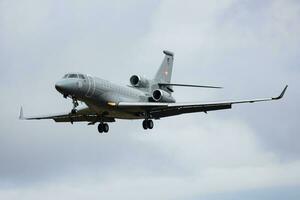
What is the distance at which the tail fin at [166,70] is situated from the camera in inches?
2889

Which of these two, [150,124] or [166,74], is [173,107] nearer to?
[150,124]

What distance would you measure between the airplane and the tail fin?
129 centimetres

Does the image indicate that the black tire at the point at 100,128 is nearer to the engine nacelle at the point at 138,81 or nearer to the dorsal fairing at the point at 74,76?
the engine nacelle at the point at 138,81

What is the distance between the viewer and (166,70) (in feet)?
247

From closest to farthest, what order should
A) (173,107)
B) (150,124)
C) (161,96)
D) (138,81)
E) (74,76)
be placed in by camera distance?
1. (74,76)
2. (173,107)
3. (150,124)
4. (161,96)
5. (138,81)

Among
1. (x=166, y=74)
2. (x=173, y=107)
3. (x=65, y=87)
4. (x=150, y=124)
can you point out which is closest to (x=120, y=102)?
(x=150, y=124)

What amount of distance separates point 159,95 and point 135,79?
2.33m

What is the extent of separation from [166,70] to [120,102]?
1107 centimetres

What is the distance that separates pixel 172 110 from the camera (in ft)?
220

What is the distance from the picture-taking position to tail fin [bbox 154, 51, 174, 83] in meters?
73.4

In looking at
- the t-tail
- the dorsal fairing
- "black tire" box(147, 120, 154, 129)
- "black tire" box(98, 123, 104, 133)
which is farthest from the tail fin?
the dorsal fairing

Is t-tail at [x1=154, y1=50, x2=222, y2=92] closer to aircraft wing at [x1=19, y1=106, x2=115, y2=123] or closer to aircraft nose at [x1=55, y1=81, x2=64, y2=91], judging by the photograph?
aircraft wing at [x1=19, y1=106, x2=115, y2=123]

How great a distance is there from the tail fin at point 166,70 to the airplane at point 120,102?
1285mm

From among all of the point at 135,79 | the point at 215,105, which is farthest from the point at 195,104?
the point at 135,79
